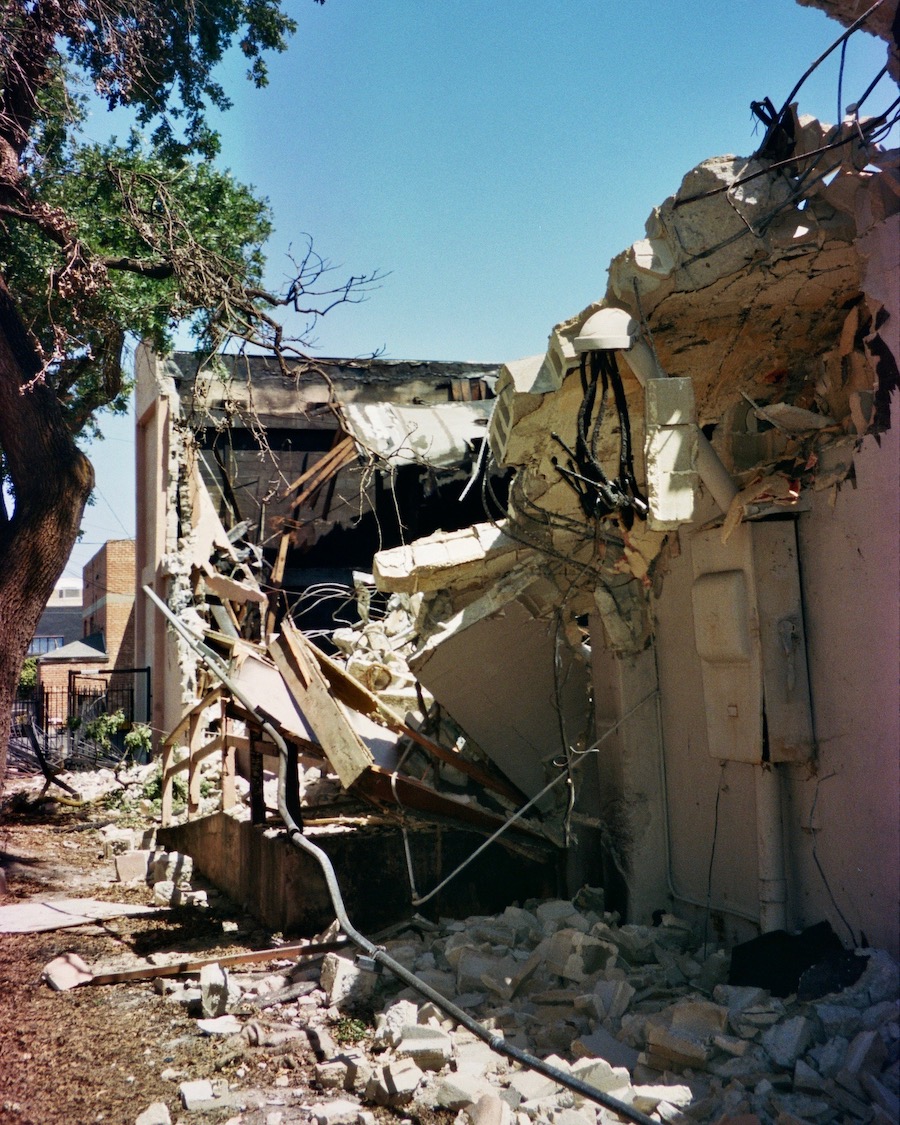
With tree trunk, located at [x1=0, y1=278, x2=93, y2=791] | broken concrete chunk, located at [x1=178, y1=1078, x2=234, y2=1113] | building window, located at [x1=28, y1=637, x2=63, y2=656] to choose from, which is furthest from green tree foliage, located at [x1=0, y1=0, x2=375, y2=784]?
building window, located at [x1=28, y1=637, x2=63, y2=656]

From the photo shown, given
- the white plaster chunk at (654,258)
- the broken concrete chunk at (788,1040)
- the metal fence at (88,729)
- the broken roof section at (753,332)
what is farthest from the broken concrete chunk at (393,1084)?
the metal fence at (88,729)

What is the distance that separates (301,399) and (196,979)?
35.7 ft

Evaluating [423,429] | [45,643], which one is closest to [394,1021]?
[423,429]

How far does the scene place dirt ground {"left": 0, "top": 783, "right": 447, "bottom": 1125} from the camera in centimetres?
459

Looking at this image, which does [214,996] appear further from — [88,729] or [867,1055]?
[88,729]

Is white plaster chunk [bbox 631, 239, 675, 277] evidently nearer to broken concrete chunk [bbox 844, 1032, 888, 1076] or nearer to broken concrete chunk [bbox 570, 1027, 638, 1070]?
broken concrete chunk [bbox 844, 1032, 888, 1076]

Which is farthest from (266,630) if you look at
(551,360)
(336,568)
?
(551,360)

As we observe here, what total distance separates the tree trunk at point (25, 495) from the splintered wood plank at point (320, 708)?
1921mm

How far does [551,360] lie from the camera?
5.68 m

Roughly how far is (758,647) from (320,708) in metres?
3.44

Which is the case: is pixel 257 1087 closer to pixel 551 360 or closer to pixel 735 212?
pixel 551 360

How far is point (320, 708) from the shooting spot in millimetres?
7449

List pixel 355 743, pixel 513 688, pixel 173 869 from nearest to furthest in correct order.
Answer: pixel 355 743
pixel 513 688
pixel 173 869

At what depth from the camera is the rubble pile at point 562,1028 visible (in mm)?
3900
